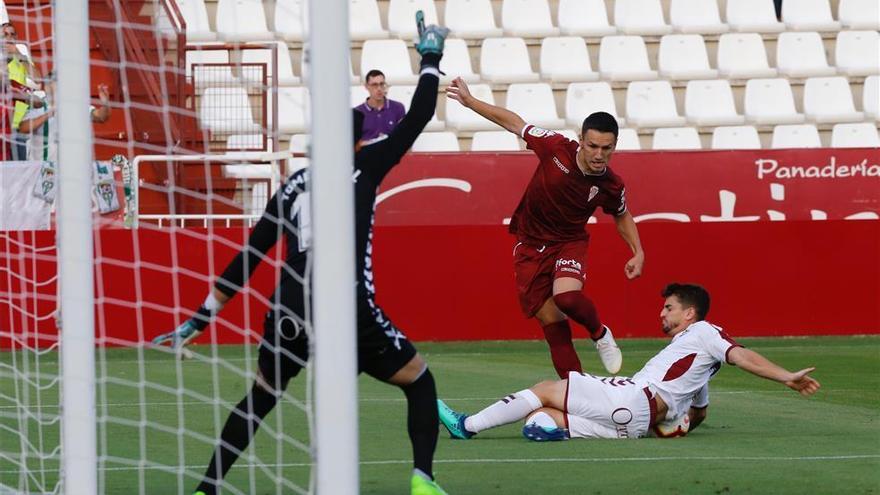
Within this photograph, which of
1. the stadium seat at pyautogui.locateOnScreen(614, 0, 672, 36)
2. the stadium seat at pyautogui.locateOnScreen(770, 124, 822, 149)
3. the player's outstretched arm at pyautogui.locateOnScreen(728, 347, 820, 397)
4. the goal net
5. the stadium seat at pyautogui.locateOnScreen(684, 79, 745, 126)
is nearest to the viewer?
the goal net

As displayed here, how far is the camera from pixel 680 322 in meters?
8.51

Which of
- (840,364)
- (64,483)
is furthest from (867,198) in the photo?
(64,483)

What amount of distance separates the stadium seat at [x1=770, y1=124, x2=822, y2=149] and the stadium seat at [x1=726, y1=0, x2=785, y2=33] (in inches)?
73.7

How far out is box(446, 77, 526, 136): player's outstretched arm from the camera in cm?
881

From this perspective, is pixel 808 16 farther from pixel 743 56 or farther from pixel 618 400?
pixel 618 400

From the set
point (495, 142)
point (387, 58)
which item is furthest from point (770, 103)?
point (387, 58)

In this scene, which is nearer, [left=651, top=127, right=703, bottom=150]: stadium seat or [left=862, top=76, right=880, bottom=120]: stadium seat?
[left=651, top=127, right=703, bottom=150]: stadium seat

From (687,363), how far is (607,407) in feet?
1.55

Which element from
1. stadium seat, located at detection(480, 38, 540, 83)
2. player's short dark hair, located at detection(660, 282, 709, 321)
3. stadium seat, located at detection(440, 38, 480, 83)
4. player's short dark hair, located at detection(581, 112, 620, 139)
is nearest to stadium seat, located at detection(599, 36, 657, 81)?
stadium seat, located at detection(480, 38, 540, 83)

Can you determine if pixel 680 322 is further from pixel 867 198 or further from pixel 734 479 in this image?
pixel 867 198

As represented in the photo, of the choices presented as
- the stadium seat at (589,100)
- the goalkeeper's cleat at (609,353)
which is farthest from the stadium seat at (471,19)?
the goalkeeper's cleat at (609,353)

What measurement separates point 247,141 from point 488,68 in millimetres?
3961

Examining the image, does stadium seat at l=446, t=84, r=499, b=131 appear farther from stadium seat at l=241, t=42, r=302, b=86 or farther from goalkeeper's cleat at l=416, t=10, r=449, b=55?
goalkeeper's cleat at l=416, t=10, r=449, b=55

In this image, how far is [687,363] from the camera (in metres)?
8.22
